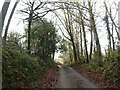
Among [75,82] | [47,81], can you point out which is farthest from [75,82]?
[47,81]

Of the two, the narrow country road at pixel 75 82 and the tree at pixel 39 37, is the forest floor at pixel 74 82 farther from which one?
the tree at pixel 39 37

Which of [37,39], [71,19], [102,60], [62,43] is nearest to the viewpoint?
[102,60]

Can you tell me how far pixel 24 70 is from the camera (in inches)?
568

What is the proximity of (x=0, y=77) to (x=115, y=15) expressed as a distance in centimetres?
2466

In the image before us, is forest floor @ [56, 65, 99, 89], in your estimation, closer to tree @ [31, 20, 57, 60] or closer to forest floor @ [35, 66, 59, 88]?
forest floor @ [35, 66, 59, 88]

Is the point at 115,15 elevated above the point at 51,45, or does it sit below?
above

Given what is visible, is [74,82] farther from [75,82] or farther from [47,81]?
[47,81]

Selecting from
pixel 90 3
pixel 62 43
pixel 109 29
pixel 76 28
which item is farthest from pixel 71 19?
pixel 90 3

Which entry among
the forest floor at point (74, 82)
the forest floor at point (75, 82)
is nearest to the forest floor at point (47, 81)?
the forest floor at point (74, 82)

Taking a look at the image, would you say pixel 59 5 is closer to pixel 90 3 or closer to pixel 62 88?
pixel 62 88

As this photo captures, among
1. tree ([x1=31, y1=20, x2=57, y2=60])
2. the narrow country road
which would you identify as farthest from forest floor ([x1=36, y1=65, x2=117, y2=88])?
tree ([x1=31, y1=20, x2=57, y2=60])

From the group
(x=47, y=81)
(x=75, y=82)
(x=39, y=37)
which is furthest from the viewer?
(x=39, y=37)

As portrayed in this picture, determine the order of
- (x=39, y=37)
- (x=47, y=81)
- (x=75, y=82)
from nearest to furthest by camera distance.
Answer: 1. (x=47, y=81)
2. (x=75, y=82)
3. (x=39, y=37)

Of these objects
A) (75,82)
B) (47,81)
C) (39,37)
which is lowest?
(75,82)
